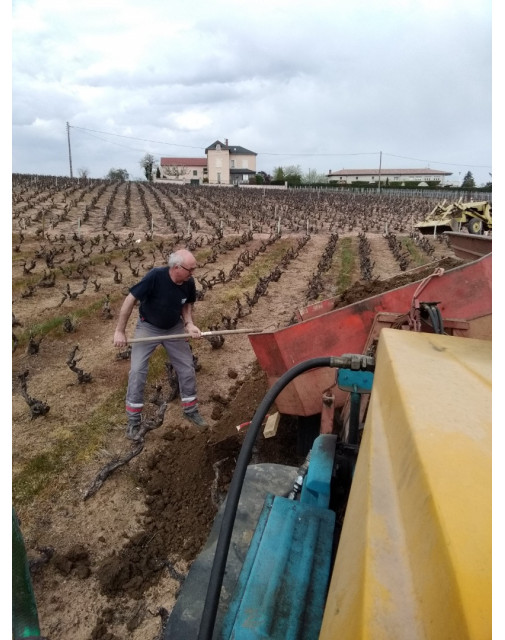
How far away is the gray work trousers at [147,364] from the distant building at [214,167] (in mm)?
79607

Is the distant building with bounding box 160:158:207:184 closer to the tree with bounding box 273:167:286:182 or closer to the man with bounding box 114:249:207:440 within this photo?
the tree with bounding box 273:167:286:182

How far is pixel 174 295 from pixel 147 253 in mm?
9789

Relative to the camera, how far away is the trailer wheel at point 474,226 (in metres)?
12.0

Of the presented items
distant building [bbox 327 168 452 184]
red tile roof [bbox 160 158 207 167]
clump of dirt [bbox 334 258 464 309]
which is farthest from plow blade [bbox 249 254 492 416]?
distant building [bbox 327 168 452 184]

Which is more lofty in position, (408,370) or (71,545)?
(408,370)

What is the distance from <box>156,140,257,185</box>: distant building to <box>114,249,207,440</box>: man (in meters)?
79.6

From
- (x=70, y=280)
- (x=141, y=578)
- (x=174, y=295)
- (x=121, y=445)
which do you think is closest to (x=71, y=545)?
(x=141, y=578)

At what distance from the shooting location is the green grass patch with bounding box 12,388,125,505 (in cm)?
387

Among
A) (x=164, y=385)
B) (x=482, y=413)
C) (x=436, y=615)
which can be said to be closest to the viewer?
(x=436, y=615)

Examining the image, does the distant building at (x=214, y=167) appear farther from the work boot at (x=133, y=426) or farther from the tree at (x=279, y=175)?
the work boot at (x=133, y=426)

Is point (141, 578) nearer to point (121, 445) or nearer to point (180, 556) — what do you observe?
point (180, 556)

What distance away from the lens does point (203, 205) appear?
2930 centimetres

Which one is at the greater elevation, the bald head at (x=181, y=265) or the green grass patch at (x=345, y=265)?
the green grass patch at (x=345, y=265)

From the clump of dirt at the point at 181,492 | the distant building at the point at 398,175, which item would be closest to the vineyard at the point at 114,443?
the clump of dirt at the point at 181,492
